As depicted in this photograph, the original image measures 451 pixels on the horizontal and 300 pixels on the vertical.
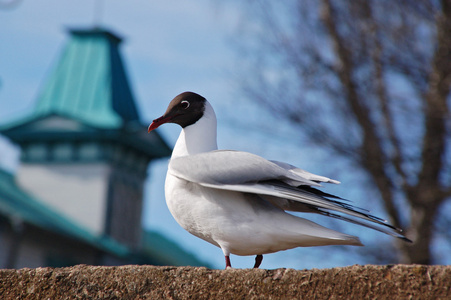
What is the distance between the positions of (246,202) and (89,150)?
18.8 m

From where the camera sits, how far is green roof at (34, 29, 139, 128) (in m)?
20.6

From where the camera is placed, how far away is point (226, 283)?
2170mm

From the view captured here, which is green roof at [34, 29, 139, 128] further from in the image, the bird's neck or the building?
the bird's neck

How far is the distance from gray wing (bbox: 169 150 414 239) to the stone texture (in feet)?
0.83

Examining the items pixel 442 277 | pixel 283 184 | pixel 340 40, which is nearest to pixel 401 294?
pixel 442 277

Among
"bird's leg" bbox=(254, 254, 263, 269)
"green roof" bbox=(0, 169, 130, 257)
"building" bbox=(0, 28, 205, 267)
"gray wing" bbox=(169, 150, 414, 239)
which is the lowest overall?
"bird's leg" bbox=(254, 254, 263, 269)

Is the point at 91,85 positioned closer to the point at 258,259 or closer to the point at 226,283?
the point at 258,259

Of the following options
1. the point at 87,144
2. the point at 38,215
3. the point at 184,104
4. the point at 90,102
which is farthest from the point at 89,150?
the point at 184,104

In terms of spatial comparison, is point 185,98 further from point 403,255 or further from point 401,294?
point 403,255

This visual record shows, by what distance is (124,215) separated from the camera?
21516 millimetres

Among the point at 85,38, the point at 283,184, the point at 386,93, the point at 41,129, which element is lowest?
the point at 283,184

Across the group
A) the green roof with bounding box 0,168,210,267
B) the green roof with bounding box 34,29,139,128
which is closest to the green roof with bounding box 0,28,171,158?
the green roof with bounding box 34,29,139,128

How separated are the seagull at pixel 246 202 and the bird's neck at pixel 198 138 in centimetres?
10

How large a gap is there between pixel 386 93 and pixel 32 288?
5.37 metres
